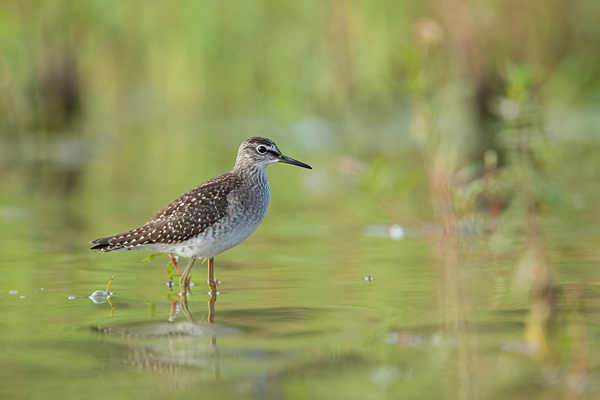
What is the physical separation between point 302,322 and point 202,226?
155cm

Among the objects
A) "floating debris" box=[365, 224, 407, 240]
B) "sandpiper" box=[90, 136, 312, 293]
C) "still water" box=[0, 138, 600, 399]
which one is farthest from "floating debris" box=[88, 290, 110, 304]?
"floating debris" box=[365, 224, 407, 240]

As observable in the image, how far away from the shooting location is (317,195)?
11.1 m

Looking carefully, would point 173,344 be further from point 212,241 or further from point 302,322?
point 212,241

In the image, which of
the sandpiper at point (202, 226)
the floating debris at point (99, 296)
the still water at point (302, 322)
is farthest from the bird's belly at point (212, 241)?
the floating debris at point (99, 296)

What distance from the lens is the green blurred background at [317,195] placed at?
4.37m

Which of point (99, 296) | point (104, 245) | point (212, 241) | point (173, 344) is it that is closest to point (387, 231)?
point (212, 241)

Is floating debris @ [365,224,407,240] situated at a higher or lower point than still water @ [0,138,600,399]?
higher

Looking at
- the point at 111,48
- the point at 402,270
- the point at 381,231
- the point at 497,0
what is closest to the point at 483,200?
the point at 381,231

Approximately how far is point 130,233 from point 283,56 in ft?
35.5

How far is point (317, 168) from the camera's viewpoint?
12898 millimetres

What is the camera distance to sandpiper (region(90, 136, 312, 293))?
251 inches

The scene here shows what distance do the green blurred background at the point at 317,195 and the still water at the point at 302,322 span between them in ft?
0.07

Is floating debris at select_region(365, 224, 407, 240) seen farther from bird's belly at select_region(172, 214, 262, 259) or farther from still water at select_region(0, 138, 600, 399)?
bird's belly at select_region(172, 214, 262, 259)

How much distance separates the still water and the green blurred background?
2 centimetres
